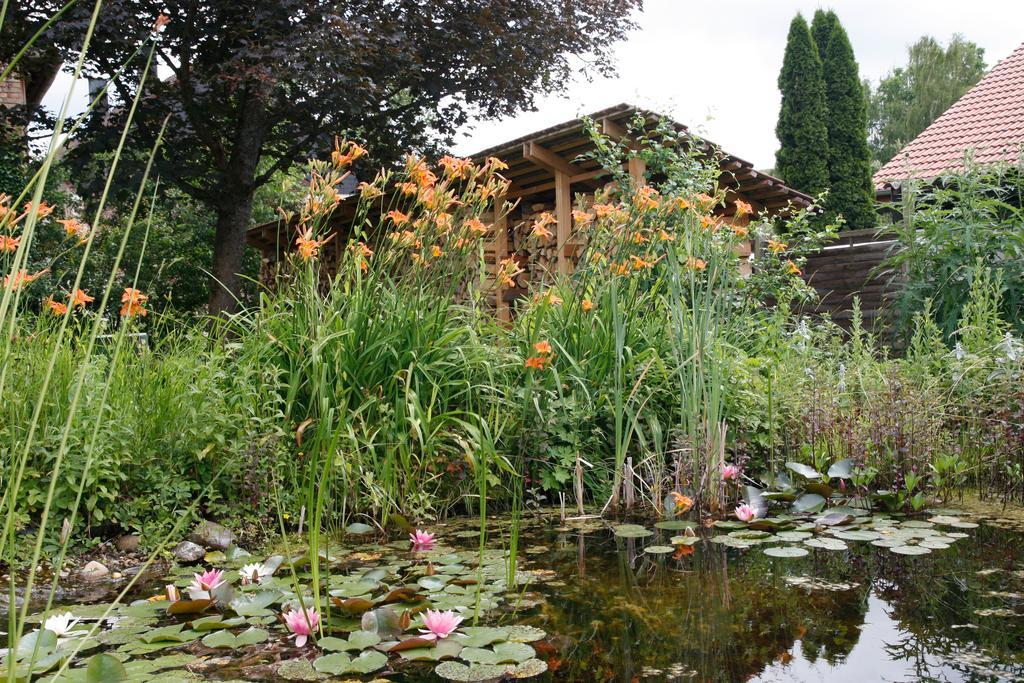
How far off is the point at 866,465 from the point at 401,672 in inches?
99.1

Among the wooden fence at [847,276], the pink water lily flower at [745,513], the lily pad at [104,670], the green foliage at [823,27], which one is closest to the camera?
the lily pad at [104,670]

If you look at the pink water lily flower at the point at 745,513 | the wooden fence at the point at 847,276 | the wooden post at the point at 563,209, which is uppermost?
the wooden post at the point at 563,209

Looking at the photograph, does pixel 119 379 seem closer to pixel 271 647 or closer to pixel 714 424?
pixel 271 647

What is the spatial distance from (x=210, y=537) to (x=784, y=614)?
2.08m

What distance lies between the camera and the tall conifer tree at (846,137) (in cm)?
1867

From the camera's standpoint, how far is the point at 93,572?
279 centimetres

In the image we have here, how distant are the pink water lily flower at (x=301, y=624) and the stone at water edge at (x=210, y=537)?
4.10ft

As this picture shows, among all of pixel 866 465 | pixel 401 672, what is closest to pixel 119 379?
pixel 401 672

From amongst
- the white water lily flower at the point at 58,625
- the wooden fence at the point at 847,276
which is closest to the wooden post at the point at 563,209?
the wooden fence at the point at 847,276

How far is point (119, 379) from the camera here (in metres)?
3.38

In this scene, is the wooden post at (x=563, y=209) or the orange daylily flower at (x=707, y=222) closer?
the orange daylily flower at (x=707, y=222)

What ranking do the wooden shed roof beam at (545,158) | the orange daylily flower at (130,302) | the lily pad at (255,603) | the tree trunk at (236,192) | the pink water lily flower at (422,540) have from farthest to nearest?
the tree trunk at (236,192) → the wooden shed roof beam at (545,158) → the pink water lily flower at (422,540) → the orange daylily flower at (130,302) → the lily pad at (255,603)

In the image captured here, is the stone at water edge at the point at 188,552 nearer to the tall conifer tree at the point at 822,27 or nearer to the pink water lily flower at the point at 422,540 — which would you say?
the pink water lily flower at the point at 422,540

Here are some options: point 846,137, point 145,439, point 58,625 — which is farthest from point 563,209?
point 846,137
